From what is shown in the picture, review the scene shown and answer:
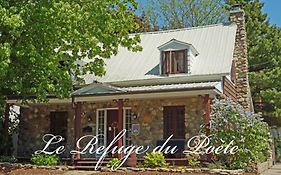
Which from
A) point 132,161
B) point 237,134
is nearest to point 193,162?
point 237,134

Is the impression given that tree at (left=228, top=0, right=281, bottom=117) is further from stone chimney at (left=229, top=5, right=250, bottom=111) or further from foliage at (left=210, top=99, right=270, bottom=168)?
foliage at (left=210, top=99, right=270, bottom=168)

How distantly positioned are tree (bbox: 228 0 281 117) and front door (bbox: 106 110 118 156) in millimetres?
12637

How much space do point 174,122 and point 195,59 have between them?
11.2 feet

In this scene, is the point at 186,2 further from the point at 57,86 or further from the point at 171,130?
the point at 57,86

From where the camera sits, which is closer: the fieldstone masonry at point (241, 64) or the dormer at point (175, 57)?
the dormer at point (175, 57)

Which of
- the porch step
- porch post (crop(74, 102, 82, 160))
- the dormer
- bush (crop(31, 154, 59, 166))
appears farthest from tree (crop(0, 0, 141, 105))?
the porch step

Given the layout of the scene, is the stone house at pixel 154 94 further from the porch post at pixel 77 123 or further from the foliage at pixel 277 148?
the foliage at pixel 277 148

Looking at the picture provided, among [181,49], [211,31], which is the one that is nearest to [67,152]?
[181,49]

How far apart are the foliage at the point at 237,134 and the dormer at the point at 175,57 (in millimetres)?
3688

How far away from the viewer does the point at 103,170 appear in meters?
14.5

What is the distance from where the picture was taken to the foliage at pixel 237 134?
45.8ft

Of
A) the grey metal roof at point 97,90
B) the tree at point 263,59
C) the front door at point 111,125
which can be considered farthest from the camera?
the tree at point 263,59

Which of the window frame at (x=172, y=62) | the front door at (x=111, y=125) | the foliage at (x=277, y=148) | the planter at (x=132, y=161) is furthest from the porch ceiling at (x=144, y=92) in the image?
the foliage at (x=277, y=148)

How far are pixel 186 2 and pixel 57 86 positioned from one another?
2093 centimetres
